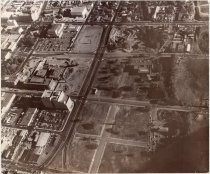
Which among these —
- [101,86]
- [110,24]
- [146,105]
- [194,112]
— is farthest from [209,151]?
[110,24]

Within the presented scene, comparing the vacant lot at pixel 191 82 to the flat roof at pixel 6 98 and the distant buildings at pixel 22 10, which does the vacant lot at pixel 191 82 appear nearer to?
the flat roof at pixel 6 98

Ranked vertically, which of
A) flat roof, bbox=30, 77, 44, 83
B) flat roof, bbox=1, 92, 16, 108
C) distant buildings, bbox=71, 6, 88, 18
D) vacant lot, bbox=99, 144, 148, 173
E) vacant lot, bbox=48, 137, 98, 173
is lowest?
vacant lot, bbox=48, 137, 98, 173

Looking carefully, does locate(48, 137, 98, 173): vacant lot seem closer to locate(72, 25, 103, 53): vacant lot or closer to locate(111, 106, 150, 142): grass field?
locate(111, 106, 150, 142): grass field

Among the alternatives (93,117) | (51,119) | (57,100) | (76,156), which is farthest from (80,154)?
(57,100)

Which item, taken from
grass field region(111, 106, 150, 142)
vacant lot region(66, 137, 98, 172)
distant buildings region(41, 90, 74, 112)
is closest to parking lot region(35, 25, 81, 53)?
distant buildings region(41, 90, 74, 112)

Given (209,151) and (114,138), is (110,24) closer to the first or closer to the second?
(114,138)

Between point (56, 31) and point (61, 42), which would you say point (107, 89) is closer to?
point (61, 42)

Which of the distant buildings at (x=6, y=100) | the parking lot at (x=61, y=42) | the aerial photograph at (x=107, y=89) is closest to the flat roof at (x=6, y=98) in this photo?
the distant buildings at (x=6, y=100)
